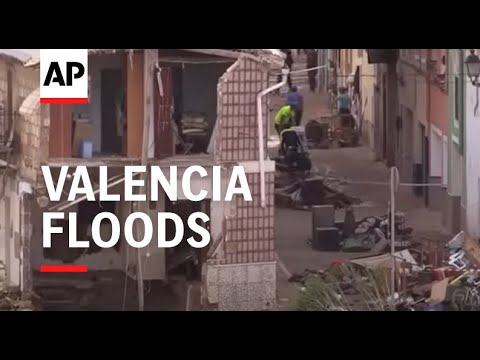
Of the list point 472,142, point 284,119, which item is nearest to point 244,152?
point 284,119

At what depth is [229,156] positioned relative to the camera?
1709 centimetres

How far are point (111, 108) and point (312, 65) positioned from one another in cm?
145

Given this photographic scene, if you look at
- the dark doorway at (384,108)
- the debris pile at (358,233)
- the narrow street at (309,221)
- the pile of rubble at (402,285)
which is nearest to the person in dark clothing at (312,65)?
the narrow street at (309,221)

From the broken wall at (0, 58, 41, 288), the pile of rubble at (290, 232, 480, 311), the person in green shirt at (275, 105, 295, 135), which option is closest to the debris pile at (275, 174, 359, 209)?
the person in green shirt at (275, 105, 295, 135)

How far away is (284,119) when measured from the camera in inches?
674

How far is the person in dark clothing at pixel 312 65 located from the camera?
17156 millimetres

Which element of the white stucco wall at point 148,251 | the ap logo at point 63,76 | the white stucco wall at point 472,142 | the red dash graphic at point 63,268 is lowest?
the red dash graphic at point 63,268

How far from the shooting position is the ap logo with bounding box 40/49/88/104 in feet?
55.8

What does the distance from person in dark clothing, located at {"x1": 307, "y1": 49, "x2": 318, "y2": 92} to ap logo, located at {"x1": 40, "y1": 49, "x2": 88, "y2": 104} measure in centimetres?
157

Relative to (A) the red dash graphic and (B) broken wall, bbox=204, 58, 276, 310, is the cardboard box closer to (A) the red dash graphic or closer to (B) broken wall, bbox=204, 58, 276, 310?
(A) the red dash graphic

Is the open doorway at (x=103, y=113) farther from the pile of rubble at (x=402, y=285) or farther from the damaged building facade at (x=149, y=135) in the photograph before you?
the pile of rubble at (x=402, y=285)

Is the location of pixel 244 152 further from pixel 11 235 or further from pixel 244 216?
pixel 11 235
